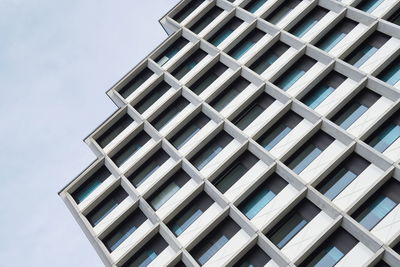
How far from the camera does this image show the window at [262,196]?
27281 millimetres

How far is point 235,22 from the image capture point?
39.3m

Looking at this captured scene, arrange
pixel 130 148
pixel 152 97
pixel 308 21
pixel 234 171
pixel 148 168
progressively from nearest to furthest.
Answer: pixel 234 171, pixel 148 168, pixel 308 21, pixel 130 148, pixel 152 97

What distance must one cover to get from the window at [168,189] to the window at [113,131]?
7.59m

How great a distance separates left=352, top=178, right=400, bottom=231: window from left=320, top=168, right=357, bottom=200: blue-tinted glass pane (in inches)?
62.3

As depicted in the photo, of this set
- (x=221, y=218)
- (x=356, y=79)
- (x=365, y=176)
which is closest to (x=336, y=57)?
(x=356, y=79)

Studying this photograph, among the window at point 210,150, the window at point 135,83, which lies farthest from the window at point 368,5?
the window at point 135,83

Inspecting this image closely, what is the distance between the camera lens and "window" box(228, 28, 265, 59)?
120 feet

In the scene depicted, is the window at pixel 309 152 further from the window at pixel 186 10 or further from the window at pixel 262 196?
the window at pixel 186 10

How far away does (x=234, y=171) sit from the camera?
97.6 feet

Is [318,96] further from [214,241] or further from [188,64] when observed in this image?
[188,64]

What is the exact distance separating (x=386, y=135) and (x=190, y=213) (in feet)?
40.1

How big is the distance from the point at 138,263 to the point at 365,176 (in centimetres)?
1400

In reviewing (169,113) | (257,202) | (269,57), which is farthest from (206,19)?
(257,202)

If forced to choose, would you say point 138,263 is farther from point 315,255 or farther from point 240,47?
point 240,47
